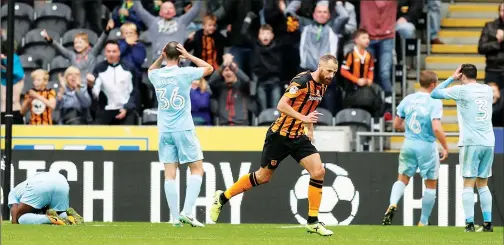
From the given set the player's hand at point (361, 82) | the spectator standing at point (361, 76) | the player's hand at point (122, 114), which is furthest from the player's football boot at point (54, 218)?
the player's hand at point (361, 82)

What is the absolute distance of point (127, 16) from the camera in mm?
22281

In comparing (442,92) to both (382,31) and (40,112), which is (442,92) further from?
(40,112)

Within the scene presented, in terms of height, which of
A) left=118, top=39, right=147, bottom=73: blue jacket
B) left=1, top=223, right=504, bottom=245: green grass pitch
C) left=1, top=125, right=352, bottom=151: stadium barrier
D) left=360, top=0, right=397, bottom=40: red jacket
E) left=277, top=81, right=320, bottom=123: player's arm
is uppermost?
left=360, top=0, right=397, bottom=40: red jacket

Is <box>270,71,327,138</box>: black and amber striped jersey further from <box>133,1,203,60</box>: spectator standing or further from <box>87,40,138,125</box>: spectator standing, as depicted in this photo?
<box>133,1,203,60</box>: spectator standing

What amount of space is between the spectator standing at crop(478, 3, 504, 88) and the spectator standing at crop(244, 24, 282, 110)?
333 centimetres

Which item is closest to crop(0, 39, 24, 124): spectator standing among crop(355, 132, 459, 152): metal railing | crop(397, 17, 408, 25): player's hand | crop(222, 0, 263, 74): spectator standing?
crop(222, 0, 263, 74): spectator standing

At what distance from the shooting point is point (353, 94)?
2019 centimetres

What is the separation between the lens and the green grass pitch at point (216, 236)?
1174cm

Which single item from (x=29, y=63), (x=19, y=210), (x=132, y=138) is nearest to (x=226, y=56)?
(x=132, y=138)

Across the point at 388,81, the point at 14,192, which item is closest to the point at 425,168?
the point at 388,81

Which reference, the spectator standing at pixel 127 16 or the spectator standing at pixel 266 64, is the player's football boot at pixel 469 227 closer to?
the spectator standing at pixel 266 64

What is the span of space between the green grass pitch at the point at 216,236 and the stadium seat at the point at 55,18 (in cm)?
830

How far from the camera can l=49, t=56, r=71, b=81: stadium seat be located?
21.4 metres

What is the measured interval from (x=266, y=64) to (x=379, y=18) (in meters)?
2.26
